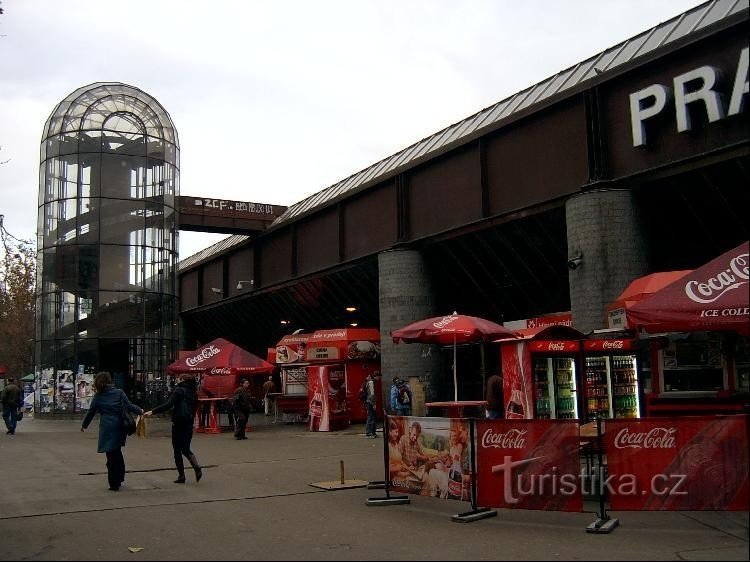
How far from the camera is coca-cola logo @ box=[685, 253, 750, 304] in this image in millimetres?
8719

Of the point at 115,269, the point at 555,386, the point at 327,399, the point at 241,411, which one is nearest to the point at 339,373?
the point at 327,399

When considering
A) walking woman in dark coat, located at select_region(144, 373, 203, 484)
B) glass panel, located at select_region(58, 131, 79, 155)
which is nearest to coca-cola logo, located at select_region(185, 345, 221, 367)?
walking woman in dark coat, located at select_region(144, 373, 203, 484)

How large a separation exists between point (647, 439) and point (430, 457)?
2.57m

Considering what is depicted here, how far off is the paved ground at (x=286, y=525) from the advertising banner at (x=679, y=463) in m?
0.31

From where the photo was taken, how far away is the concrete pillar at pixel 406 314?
23.1 meters

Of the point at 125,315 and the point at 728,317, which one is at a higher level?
the point at 125,315

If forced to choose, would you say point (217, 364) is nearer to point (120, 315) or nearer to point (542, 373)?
point (542, 373)

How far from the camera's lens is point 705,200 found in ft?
54.5

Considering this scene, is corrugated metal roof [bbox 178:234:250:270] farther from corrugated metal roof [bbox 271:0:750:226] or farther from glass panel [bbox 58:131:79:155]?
corrugated metal roof [bbox 271:0:750:226]

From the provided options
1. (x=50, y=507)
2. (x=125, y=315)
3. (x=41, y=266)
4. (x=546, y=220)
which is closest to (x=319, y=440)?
(x=546, y=220)

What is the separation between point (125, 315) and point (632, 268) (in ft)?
73.4

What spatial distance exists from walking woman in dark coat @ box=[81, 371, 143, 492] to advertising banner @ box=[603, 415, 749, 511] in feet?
23.3

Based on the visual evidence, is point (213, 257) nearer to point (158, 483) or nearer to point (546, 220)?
point (546, 220)

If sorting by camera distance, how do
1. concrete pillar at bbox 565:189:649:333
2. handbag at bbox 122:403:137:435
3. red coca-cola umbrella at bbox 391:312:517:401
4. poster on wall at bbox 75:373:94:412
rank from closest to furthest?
handbag at bbox 122:403:137:435 → red coca-cola umbrella at bbox 391:312:517:401 → concrete pillar at bbox 565:189:649:333 → poster on wall at bbox 75:373:94:412
